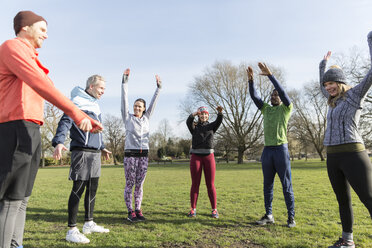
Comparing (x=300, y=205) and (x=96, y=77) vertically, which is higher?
(x=96, y=77)

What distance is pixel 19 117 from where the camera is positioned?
2139 millimetres

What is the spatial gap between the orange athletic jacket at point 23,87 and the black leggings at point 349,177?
328 centimetres

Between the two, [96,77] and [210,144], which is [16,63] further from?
[210,144]

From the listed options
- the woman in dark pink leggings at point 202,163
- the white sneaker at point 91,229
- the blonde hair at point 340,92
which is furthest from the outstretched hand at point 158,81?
the blonde hair at point 340,92

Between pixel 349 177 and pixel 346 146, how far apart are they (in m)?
0.41

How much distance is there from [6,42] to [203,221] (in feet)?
14.5

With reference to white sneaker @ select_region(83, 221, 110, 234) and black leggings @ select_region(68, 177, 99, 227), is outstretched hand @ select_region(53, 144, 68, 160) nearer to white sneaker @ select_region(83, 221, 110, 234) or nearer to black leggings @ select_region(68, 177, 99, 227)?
black leggings @ select_region(68, 177, 99, 227)

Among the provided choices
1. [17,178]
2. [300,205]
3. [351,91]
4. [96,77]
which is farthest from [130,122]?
[300,205]

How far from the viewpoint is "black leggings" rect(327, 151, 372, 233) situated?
127 inches

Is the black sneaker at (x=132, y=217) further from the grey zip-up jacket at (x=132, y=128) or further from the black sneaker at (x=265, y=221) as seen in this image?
the black sneaker at (x=265, y=221)

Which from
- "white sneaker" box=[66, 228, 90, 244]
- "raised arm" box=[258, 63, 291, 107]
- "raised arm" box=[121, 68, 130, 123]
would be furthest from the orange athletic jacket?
"raised arm" box=[258, 63, 291, 107]

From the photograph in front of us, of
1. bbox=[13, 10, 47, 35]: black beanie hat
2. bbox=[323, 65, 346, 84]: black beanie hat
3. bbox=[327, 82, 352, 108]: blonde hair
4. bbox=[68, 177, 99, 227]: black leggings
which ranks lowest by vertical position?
bbox=[68, 177, 99, 227]: black leggings

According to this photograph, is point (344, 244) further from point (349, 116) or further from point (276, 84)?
point (276, 84)

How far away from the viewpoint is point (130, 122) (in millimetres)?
5340
